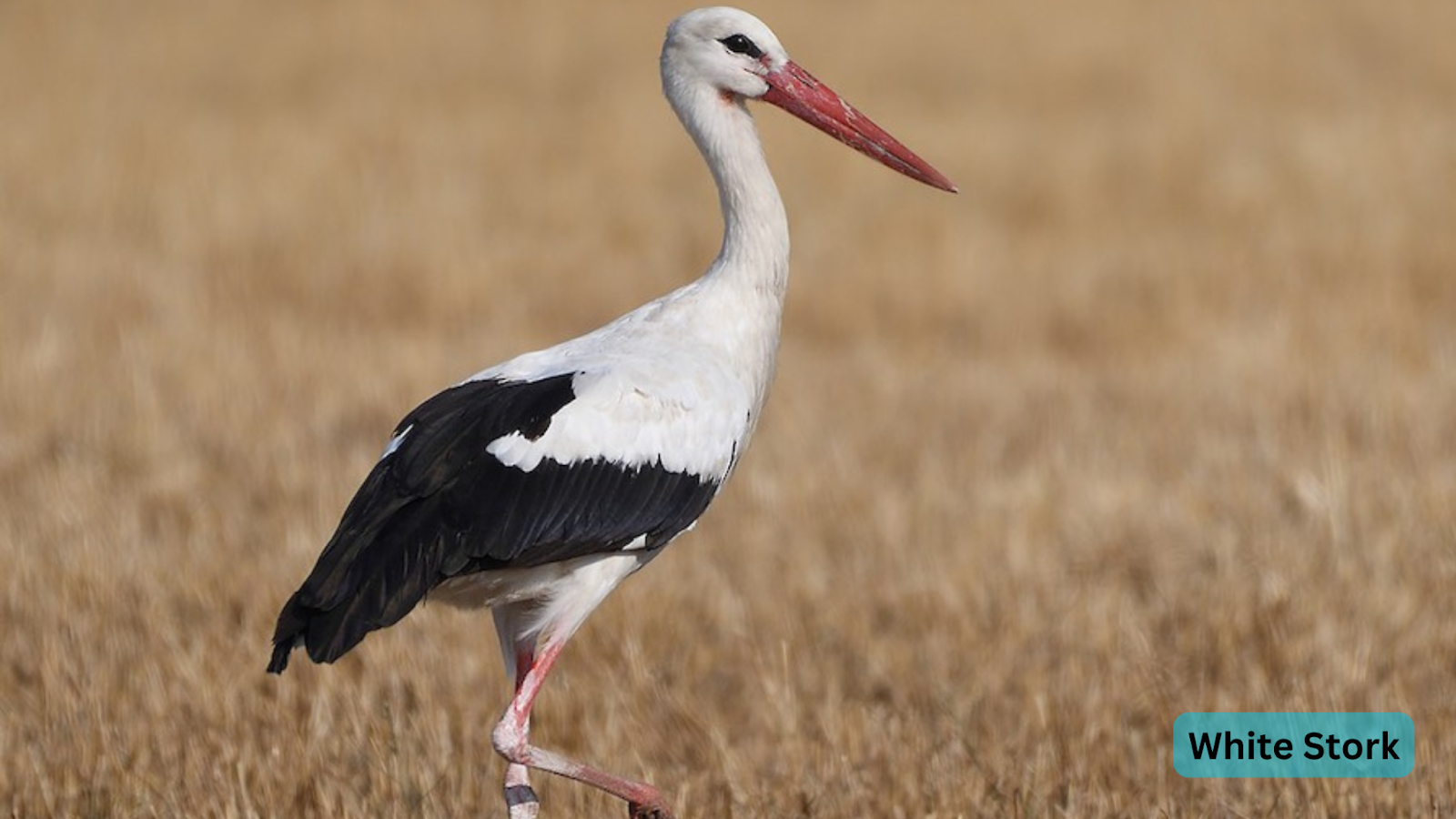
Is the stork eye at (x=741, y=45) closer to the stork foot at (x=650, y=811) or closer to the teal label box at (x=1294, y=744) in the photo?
the stork foot at (x=650, y=811)

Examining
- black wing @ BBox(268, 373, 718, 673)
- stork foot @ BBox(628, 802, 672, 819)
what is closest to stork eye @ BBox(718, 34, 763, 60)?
black wing @ BBox(268, 373, 718, 673)

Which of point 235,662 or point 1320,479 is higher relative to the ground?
point 1320,479

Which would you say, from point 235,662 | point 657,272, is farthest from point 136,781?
point 657,272

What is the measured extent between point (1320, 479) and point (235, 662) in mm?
4168

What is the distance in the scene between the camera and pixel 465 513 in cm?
455

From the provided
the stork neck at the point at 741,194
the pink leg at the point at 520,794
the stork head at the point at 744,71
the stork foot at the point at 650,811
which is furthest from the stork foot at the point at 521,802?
the stork head at the point at 744,71

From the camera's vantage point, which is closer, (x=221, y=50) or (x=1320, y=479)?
(x=1320, y=479)

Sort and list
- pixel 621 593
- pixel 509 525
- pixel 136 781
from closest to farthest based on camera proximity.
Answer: pixel 509 525 → pixel 136 781 → pixel 621 593

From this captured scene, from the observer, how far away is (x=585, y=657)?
660cm

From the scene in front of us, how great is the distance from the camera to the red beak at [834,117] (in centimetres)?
529

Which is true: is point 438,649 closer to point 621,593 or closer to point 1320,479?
point 621,593

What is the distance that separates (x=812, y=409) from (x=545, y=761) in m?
5.27

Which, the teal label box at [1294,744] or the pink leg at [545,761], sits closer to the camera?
the pink leg at [545,761]

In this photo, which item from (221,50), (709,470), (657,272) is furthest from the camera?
(221,50)
